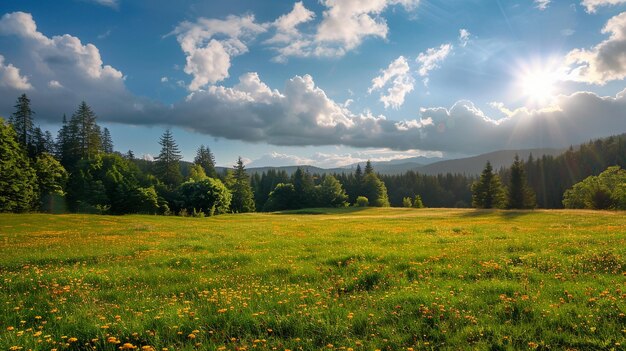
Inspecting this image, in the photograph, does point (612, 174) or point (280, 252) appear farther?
point (612, 174)

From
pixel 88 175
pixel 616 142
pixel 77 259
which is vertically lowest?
pixel 77 259

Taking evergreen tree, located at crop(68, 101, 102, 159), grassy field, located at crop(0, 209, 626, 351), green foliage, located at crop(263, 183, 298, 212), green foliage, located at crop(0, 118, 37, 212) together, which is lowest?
green foliage, located at crop(263, 183, 298, 212)

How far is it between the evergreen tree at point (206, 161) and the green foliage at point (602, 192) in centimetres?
10939

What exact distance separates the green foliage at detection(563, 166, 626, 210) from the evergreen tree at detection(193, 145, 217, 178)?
109 m

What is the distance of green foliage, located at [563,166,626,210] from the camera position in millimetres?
71188

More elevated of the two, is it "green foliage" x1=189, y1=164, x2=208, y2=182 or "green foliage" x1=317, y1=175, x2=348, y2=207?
"green foliage" x1=189, y1=164, x2=208, y2=182

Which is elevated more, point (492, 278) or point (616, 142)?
point (616, 142)

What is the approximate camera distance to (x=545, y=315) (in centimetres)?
680

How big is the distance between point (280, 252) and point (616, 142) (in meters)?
212

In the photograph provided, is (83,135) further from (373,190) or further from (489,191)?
(489,191)

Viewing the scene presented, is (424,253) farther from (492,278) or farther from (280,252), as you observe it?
(280,252)

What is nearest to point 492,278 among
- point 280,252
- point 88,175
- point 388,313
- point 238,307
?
point 388,313

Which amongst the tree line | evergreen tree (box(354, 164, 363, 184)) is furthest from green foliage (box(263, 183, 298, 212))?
evergreen tree (box(354, 164, 363, 184))

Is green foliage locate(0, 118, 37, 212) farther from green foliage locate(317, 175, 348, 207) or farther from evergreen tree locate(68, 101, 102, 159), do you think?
green foliage locate(317, 175, 348, 207)
